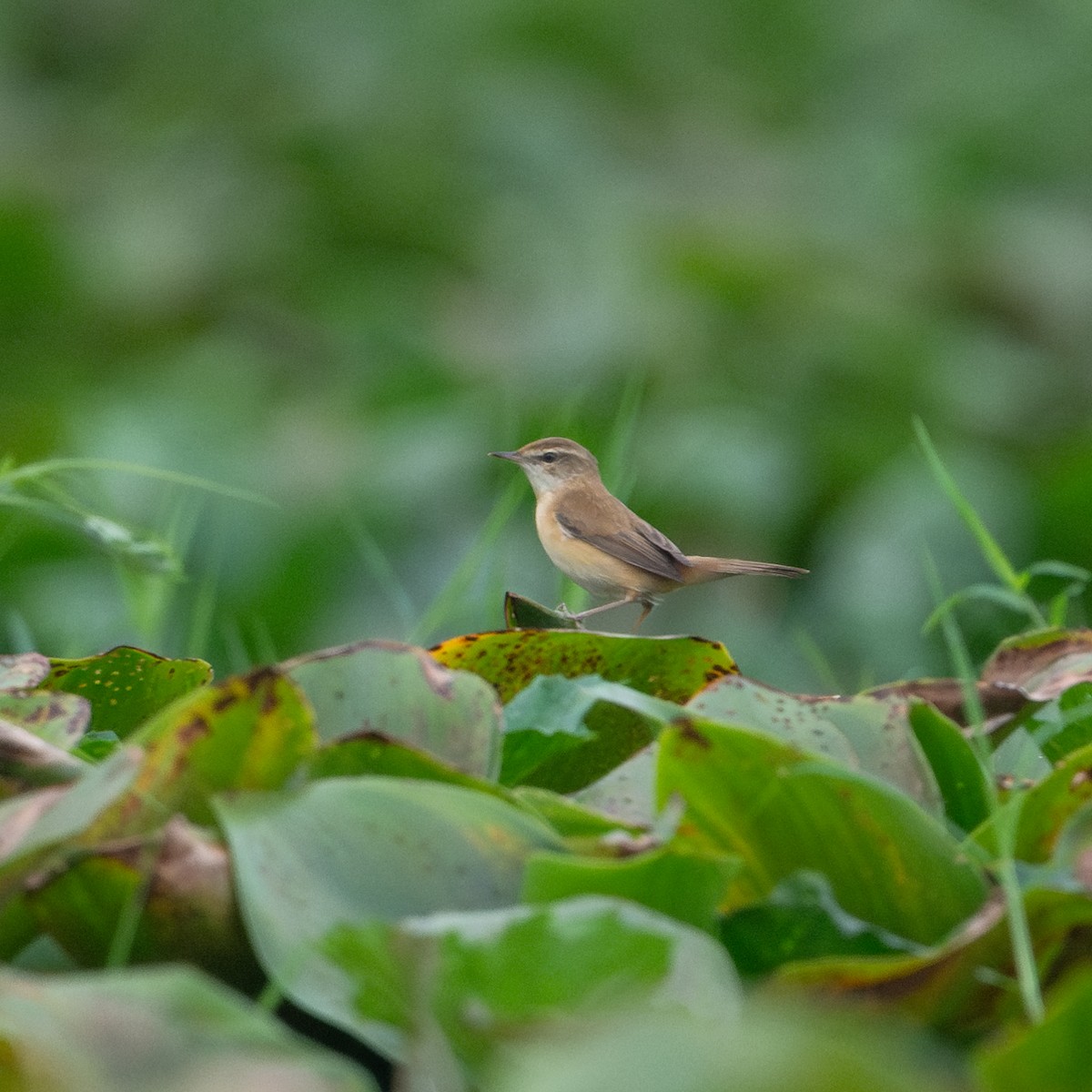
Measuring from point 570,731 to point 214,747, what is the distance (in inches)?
13.9

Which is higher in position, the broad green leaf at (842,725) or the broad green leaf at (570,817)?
the broad green leaf at (570,817)

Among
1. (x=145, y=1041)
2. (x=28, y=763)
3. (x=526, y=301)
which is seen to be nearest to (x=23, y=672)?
(x=28, y=763)

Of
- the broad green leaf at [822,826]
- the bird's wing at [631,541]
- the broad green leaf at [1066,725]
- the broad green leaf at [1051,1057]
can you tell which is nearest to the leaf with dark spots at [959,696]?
the broad green leaf at [1066,725]

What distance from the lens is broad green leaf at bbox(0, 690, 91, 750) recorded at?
1354 millimetres

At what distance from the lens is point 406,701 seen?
1.34m

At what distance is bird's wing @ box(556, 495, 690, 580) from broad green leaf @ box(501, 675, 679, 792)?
2.06 m

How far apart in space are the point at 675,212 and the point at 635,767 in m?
6.05

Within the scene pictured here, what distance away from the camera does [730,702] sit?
140cm

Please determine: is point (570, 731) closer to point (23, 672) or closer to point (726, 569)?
point (23, 672)

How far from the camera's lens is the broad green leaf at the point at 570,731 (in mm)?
→ 1406

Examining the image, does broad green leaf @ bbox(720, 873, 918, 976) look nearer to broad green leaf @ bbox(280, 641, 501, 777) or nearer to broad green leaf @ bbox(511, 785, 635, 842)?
broad green leaf @ bbox(511, 785, 635, 842)

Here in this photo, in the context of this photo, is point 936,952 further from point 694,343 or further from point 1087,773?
point 694,343

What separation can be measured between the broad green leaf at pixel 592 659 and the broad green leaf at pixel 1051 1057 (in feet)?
2.36

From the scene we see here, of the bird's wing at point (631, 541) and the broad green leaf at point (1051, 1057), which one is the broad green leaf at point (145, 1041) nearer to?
the broad green leaf at point (1051, 1057)
